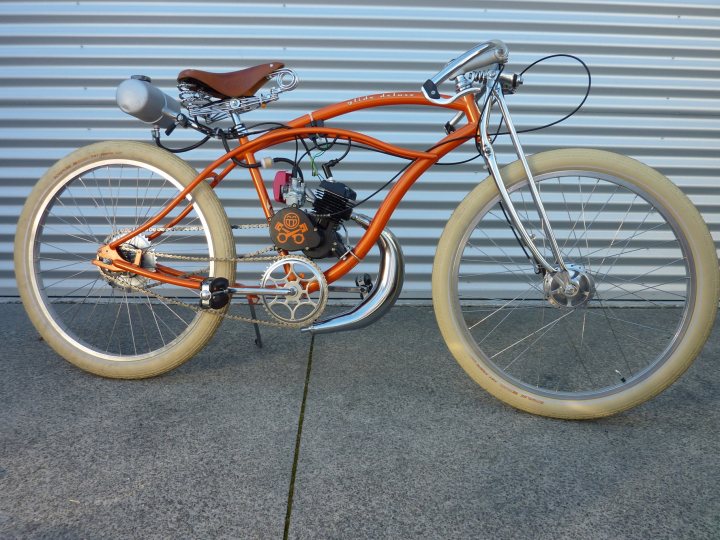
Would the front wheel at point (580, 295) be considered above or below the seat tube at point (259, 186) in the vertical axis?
below

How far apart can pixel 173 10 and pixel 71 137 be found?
89 cm

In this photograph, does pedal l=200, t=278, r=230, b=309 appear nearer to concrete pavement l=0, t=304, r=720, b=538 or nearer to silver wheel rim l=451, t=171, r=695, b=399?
concrete pavement l=0, t=304, r=720, b=538

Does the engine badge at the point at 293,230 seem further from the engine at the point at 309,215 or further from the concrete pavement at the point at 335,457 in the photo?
the concrete pavement at the point at 335,457

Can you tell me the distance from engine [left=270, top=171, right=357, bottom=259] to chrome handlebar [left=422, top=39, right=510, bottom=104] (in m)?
0.46

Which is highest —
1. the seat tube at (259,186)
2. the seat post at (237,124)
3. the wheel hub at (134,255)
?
the seat post at (237,124)

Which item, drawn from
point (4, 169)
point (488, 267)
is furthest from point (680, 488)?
point (4, 169)

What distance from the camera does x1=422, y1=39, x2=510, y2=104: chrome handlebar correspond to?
6.55 feet

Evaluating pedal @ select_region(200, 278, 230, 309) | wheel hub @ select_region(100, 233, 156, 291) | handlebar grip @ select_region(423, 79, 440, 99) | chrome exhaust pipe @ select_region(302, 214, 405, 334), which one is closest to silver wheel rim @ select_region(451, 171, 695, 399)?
chrome exhaust pipe @ select_region(302, 214, 405, 334)

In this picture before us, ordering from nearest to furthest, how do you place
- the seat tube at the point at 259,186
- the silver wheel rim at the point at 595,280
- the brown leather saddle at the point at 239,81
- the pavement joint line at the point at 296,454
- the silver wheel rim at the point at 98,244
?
the pavement joint line at the point at 296,454 < the brown leather saddle at the point at 239,81 < the seat tube at the point at 259,186 < the silver wheel rim at the point at 595,280 < the silver wheel rim at the point at 98,244

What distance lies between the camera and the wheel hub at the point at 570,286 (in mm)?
2061

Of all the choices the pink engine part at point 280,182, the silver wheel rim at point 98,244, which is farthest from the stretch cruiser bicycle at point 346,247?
the silver wheel rim at point 98,244

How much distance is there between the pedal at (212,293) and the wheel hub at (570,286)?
1225mm

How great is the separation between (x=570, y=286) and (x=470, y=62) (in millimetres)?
872

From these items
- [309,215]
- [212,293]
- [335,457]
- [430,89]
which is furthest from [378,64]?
[335,457]
